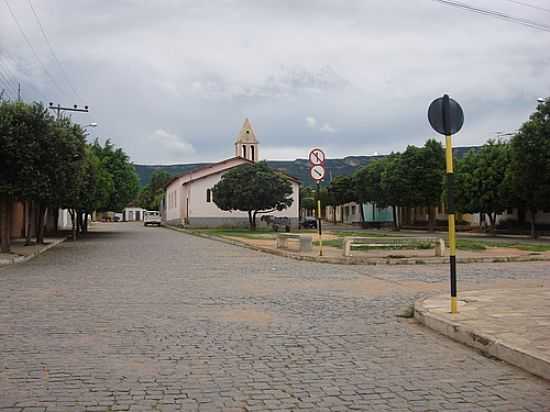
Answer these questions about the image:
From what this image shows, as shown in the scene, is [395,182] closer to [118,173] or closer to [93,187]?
[118,173]

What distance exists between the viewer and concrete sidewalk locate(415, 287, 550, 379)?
677cm

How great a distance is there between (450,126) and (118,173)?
1545 inches

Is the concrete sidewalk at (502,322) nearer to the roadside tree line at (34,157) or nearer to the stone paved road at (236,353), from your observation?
the stone paved road at (236,353)

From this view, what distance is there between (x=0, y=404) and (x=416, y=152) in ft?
176

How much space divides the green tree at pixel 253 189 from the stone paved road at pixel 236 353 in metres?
35.4

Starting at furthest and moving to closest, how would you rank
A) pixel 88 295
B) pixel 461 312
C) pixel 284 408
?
pixel 88 295 < pixel 461 312 < pixel 284 408

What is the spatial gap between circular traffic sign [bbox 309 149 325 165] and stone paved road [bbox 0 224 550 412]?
6.63 m

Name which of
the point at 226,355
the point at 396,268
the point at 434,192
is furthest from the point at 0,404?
the point at 434,192

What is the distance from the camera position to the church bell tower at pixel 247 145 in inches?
3071

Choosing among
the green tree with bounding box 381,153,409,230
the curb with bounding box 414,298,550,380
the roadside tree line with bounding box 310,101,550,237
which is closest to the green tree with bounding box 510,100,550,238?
the roadside tree line with bounding box 310,101,550,237

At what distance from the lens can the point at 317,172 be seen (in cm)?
2052

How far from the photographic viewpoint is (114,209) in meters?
46.6

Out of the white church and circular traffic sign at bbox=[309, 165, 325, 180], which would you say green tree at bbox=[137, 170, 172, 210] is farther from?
circular traffic sign at bbox=[309, 165, 325, 180]

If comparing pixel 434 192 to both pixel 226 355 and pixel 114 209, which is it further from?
pixel 226 355
